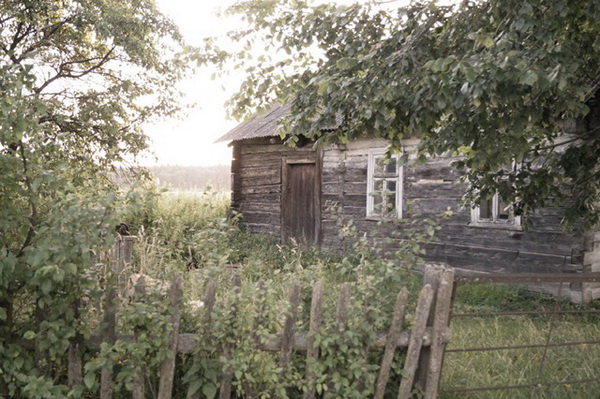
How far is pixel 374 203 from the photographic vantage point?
39.4 feet

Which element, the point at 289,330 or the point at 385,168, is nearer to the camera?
the point at 289,330

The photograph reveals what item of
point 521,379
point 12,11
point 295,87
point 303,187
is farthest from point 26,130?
point 303,187

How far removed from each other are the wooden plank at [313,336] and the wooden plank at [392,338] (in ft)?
1.43

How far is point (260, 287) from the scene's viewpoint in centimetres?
367

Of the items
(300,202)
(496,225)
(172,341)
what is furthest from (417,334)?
(300,202)

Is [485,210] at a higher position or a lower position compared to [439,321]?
higher

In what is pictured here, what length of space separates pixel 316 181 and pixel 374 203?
1787mm

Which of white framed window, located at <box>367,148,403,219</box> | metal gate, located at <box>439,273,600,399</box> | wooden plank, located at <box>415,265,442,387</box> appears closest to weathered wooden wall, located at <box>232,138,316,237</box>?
white framed window, located at <box>367,148,403,219</box>

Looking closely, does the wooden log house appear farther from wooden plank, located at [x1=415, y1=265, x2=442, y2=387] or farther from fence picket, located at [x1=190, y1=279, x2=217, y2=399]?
fence picket, located at [x1=190, y1=279, x2=217, y2=399]

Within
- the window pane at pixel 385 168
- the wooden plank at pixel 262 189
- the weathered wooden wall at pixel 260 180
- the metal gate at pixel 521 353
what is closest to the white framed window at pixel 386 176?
the window pane at pixel 385 168

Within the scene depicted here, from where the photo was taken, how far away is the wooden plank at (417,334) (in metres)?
3.81

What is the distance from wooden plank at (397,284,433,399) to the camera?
3807mm

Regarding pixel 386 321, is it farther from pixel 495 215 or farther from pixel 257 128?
pixel 257 128

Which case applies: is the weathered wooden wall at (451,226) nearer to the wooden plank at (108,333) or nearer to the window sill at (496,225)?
the window sill at (496,225)
